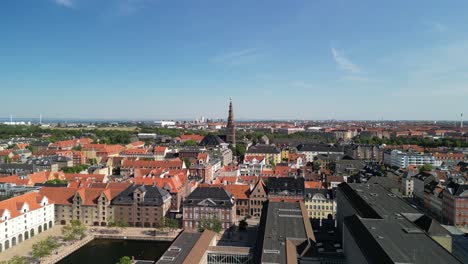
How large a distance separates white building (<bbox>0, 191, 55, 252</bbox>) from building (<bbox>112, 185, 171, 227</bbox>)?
999cm

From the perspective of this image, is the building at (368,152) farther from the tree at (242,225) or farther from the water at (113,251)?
the water at (113,251)

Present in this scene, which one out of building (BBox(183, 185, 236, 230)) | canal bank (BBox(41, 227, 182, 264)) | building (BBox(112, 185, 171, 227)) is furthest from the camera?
building (BBox(112, 185, 171, 227))

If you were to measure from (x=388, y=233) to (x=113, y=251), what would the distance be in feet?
110

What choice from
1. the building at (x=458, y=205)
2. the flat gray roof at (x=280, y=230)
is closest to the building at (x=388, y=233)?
the flat gray roof at (x=280, y=230)

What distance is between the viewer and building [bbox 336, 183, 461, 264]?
91.6 ft

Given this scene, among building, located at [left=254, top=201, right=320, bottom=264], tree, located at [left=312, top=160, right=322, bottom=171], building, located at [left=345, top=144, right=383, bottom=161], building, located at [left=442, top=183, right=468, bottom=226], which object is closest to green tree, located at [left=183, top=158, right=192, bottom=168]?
tree, located at [left=312, top=160, right=322, bottom=171]

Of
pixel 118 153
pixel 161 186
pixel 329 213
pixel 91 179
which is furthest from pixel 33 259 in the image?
pixel 118 153

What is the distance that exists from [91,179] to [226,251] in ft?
133

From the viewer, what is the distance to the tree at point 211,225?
50.5m

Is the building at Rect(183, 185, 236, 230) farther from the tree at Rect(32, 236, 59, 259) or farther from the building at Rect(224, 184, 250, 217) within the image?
the tree at Rect(32, 236, 59, 259)

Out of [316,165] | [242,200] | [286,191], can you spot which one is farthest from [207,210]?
[316,165]

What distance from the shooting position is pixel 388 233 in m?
32.7

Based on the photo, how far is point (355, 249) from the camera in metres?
33.3

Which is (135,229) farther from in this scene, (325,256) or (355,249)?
(355,249)
